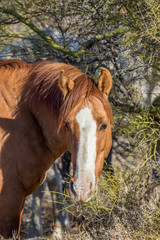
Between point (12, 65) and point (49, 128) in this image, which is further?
point (12, 65)

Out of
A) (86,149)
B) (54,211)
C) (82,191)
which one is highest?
(86,149)

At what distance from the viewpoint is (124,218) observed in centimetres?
319

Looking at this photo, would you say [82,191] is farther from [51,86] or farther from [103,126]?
[51,86]

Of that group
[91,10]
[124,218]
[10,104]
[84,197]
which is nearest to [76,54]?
[91,10]

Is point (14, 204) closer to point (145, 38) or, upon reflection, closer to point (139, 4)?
point (145, 38)

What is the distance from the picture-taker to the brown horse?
101 inches

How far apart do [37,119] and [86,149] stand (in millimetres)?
829

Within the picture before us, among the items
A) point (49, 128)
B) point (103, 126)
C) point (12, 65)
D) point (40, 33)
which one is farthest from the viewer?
point (40, 33)

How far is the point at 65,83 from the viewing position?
2.67 m

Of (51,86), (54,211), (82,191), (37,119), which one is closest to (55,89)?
(51,86)

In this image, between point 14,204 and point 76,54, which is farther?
point 76,54

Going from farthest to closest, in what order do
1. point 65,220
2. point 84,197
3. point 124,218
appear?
point 65,220, point 124,218, point 84,197

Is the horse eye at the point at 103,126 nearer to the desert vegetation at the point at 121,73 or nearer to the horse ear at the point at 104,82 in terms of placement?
the horse ear at the point at 104,82

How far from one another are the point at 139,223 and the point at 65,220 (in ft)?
9.09
